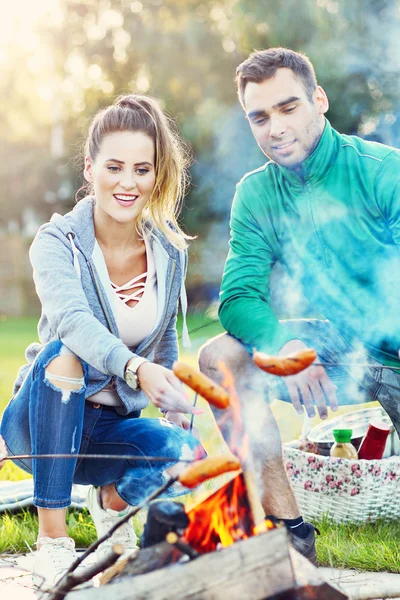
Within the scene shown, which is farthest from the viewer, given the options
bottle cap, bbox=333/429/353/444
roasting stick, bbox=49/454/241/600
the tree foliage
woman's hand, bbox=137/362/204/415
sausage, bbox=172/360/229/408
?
the tree foliage

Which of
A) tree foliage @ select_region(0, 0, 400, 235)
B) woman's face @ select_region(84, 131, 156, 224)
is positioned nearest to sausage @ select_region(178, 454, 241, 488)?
woman's face @ select_region(84, 131, 156, 224)

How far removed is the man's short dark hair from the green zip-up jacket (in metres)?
0.18

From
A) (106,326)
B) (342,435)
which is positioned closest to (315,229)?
(106,326)

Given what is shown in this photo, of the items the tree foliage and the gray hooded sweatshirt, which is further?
the tree foliage

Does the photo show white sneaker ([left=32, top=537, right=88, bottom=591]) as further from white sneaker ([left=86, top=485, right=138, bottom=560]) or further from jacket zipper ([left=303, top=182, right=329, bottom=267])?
jacket zipper ([left=303, top=182, right=329, bottom=267])

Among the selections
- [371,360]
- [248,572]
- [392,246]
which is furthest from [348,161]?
[248,572]

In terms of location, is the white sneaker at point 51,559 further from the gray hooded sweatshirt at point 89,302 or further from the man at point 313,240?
the man at point 313,240

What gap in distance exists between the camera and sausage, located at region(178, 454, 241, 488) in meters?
1.67

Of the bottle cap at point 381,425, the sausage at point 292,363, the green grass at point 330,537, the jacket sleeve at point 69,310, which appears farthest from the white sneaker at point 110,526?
the bottle cap at point 381,425

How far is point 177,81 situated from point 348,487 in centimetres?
1150

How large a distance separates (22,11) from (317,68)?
14.5 m

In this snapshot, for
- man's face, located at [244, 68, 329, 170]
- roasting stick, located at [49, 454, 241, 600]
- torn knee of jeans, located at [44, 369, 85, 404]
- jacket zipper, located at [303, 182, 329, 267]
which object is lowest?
roasting stick, located at [49, 454, 241, 600]

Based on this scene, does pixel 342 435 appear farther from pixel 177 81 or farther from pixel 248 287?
pixel 177 81

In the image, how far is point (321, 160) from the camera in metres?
2.62
